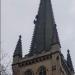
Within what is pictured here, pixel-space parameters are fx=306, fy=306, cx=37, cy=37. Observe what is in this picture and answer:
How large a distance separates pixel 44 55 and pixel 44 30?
574cm

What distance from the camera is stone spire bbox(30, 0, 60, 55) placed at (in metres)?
34.4

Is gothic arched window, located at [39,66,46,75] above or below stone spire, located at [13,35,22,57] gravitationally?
below

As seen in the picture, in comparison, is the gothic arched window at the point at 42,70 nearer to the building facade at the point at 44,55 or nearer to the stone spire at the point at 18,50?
the building facade at the point at 44,55

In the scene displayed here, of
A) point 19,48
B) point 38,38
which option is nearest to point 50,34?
point 38,38

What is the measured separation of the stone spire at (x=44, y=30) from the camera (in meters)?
34.4

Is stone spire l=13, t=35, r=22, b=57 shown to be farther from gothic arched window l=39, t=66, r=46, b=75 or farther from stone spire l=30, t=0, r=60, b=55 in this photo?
gothic arched window l=39, t=66, r=46, b=75

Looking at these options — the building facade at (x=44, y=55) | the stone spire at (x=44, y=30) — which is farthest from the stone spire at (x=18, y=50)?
the stone spire at (x=44, y=30)

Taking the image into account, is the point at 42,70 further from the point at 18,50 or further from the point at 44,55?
the point at 18,50

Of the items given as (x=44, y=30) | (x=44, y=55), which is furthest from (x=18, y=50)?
(x=44, y=55)

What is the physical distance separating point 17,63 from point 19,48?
272 cm

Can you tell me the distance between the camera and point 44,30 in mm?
37281

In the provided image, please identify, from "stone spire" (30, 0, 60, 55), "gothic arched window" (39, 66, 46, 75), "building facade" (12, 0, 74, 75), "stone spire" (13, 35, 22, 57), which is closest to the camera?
"building facade" (12, 0, 74, 75)

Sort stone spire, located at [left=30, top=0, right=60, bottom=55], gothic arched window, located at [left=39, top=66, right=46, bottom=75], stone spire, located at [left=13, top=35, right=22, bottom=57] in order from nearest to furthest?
gothic arched window, located at [left=39, top=66, right=46, bottom=75] < stone spire, located at [left=30, top=0, right=60, bottom=55] < stone spire, located at [left=13, top=35, right=22, bottom=57]

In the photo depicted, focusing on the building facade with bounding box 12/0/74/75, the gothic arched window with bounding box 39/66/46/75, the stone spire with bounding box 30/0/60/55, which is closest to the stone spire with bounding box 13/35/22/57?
the building facade with bounding box 12/0/74/75
